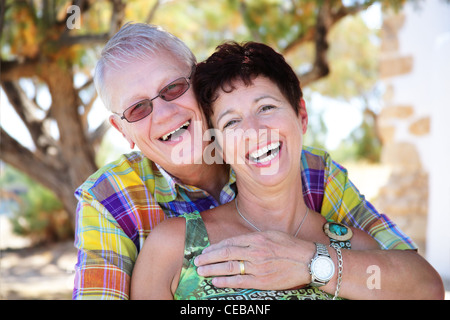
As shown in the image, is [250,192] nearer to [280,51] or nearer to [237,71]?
[237,71]

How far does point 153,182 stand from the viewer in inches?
91.9

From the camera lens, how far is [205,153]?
234 centimetres

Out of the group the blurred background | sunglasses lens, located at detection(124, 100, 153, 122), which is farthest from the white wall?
sunglasses lens, located at detection(124, 100, 153, 122)

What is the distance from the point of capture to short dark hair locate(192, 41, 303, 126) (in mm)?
2066

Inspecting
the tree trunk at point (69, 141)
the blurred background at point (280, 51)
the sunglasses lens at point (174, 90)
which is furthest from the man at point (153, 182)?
the tree trunk at point (69, 141)

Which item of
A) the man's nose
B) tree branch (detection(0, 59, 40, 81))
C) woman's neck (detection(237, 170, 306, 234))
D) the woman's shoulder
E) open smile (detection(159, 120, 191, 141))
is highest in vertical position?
tree branch (detection(0, 59, 40, 81))

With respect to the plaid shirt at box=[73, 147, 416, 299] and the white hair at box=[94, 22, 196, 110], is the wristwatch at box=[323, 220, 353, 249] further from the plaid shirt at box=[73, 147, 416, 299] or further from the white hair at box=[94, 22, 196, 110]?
the white hair at box=[94, 22, 196, 110]

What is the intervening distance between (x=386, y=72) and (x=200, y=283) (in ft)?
15.8

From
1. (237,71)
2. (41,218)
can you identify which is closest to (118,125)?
(237,71)

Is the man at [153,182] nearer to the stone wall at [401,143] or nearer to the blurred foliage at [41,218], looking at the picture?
the stone wall at [401,143]

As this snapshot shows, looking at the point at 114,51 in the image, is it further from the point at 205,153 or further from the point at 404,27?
the point at 404,27

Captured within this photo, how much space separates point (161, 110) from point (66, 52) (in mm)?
2809

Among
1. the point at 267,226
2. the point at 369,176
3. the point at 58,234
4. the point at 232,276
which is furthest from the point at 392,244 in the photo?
the point at 58,234

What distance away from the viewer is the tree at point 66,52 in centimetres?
452
